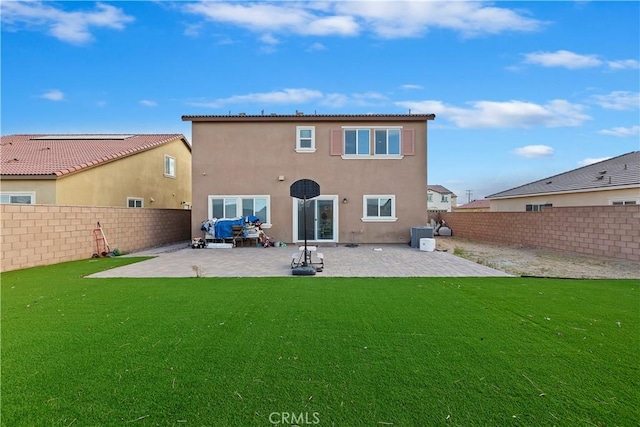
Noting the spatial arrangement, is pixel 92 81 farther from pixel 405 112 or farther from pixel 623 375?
pixel 623 375

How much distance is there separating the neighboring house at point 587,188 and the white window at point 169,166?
24100mm

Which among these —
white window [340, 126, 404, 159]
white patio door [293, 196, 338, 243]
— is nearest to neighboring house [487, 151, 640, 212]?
white window [340, 126, 404, 159]

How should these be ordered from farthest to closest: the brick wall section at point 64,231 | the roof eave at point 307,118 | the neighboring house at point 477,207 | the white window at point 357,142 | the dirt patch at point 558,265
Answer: the neighboring house at point 477,207, the white window at point 357,142, the roof eave at point 307,118, the brick wall section at point 64,231, the dirt patch at point 558,265

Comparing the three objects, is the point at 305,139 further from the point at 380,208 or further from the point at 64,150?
the point at 64,150

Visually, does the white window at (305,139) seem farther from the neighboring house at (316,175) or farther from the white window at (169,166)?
the white window at (169,166)

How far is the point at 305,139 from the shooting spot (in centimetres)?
1622

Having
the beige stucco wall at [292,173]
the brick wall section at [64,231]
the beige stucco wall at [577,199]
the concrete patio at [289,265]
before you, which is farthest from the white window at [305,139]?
the beige stucco wall at [577,199]

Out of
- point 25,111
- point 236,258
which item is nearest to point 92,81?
point 25,111

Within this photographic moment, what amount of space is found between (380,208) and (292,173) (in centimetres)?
472

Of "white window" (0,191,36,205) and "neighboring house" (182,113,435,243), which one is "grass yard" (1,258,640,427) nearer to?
"neighboring house" (182,113,435,243)

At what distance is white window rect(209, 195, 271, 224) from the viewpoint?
16188 millimetres

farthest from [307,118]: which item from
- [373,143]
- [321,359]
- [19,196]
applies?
[321,359]

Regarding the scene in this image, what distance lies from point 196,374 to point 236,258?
29.0 feet

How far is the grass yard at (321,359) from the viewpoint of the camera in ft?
8.60
